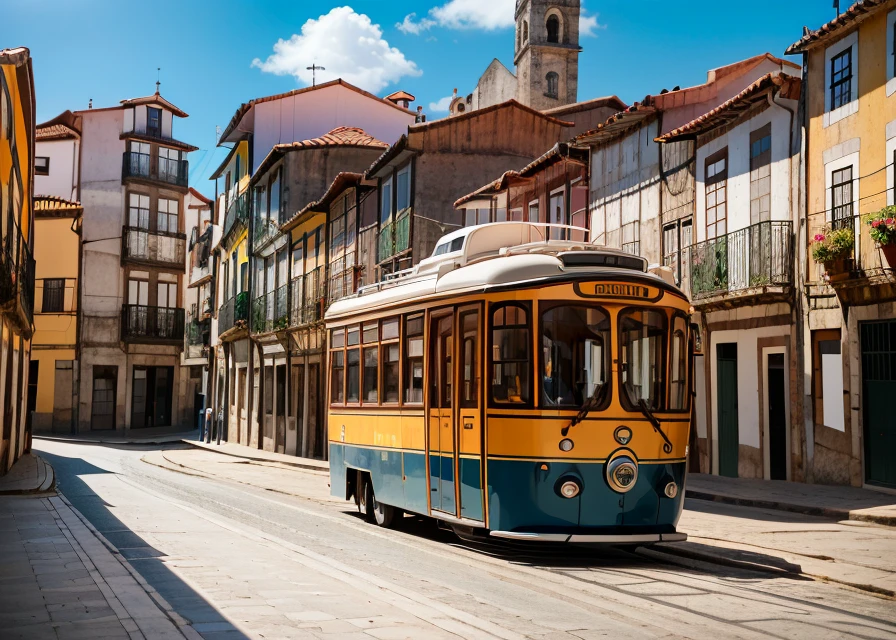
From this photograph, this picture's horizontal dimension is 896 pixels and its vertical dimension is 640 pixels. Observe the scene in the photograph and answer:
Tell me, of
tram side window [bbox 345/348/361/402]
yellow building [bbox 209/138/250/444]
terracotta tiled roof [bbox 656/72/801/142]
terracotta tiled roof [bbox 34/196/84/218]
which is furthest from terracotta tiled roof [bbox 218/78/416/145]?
tram side window [bbox 345/348/361/402]

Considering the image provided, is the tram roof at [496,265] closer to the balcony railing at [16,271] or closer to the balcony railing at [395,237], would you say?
the balcony railing at [16,271]

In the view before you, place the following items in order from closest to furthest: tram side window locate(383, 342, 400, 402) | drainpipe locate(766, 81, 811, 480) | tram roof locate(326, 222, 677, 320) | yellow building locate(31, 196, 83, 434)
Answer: tram roof locate(326, 222, 677, 320)
tram side window locate(383, 342, 400, 402)
drainpipe locate(766, 81, 811, 480)
yellow building locate(31, 196, 83, 434)

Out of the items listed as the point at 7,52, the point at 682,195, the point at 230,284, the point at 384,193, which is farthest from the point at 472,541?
the point at 230,284

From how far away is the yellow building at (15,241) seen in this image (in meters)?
19.5

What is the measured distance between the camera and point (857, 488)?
61.8 feet

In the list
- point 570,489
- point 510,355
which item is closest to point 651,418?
point 570,489

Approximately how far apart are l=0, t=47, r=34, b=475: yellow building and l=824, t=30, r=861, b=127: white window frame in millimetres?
14361

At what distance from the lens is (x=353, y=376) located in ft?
49.4

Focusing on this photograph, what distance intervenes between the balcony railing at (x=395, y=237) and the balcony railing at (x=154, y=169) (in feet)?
89.2

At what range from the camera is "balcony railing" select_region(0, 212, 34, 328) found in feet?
64.8

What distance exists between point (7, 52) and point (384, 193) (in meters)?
18.5

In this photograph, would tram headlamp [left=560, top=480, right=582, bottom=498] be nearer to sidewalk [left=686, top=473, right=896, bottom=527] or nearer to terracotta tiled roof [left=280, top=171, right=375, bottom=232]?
sidewalk [left=686, top=473, right=896, bottom=527]

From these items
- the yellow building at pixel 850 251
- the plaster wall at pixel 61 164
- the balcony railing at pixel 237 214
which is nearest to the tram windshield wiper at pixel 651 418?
the yellow building at pixel 850 251

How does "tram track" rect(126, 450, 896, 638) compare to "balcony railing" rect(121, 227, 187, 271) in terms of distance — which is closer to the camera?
"tram track" rect(126, 450, 896, 638)
